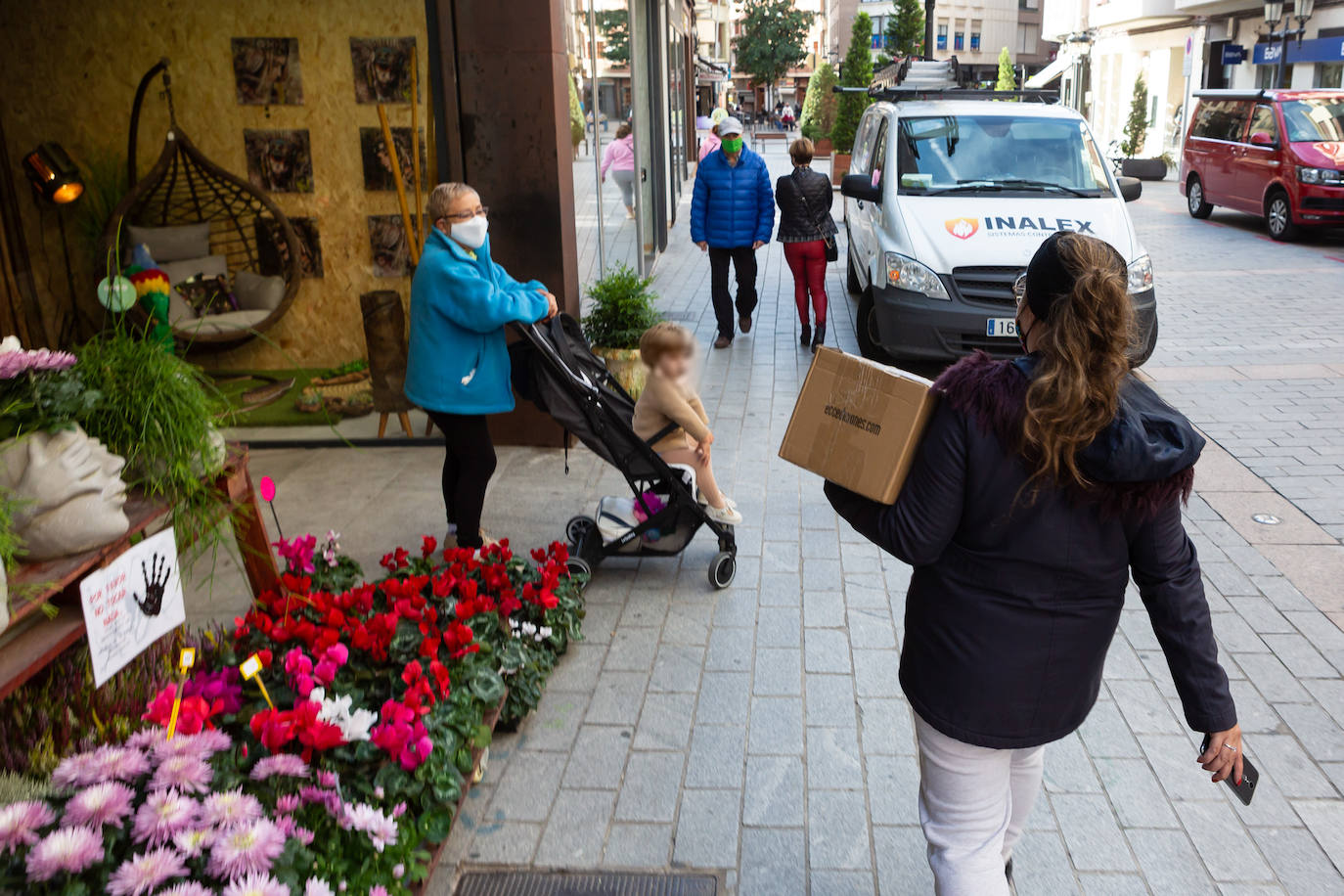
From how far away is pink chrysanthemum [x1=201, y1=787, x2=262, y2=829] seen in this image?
2.51 metres

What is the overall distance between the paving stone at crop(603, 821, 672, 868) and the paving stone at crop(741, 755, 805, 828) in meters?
0.27

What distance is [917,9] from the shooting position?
5547cm

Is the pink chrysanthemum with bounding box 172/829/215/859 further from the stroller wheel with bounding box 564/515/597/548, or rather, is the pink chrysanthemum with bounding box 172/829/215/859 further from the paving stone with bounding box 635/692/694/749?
the stroller wheel with bounding box 564/515/597/548

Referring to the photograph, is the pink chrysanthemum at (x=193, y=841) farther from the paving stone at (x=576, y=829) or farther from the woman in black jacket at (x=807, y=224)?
the woman in black jacket at (x=807, y=224)

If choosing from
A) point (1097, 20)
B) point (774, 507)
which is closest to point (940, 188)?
point (774, 507)

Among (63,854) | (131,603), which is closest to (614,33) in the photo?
(131,603)

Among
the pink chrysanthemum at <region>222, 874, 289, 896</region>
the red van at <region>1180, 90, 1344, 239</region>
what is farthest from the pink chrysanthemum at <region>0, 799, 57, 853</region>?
the red van at <region>1180, 90, 1344, 239</region>

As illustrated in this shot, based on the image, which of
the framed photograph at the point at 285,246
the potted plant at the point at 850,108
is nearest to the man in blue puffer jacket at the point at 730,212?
the framed photograph at the point at 285,246

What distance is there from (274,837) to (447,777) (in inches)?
31.3

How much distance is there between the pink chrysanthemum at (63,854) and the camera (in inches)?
90.4

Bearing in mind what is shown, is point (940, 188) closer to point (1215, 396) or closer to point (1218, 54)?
point (1215, 396)

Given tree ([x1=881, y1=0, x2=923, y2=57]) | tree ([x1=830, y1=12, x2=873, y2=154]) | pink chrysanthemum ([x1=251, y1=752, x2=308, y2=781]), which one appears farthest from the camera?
tree ([x1=881, y1=0, x2=923, y2=57])

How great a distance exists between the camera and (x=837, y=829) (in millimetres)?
3396

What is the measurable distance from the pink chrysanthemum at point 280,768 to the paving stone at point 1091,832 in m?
2.19
